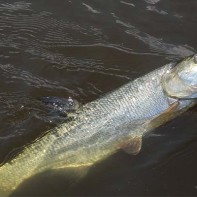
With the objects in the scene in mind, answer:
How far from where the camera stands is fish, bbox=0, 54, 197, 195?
188 inches

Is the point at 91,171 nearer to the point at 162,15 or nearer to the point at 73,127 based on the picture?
the point at 73,127

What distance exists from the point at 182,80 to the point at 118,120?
0.82m

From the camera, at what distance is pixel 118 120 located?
16.2 feet

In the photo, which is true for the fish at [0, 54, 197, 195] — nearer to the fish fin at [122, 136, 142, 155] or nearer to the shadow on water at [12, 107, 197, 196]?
the fish fin at [122, 136, 142, 155]

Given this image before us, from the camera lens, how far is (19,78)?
19.8 feet

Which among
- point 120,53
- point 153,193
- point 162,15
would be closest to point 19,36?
point 120,53

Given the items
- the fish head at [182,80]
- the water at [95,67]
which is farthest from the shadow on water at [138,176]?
the fish head at [182,80]

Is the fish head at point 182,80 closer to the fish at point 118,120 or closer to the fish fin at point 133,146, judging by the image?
the fish at point 118,120

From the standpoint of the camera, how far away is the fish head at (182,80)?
502 cm

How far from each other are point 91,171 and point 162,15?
3.23 m

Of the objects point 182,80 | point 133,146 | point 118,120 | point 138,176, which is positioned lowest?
point 138,176

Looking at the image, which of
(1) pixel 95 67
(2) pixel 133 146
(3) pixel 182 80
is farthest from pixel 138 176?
(1) pixel 95 67

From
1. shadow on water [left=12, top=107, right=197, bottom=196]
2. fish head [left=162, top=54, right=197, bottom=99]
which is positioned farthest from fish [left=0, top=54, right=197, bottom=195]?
shadow on water [left=12, top=107, right=197, bottom=196]

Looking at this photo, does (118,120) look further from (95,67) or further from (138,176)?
(95,67)
